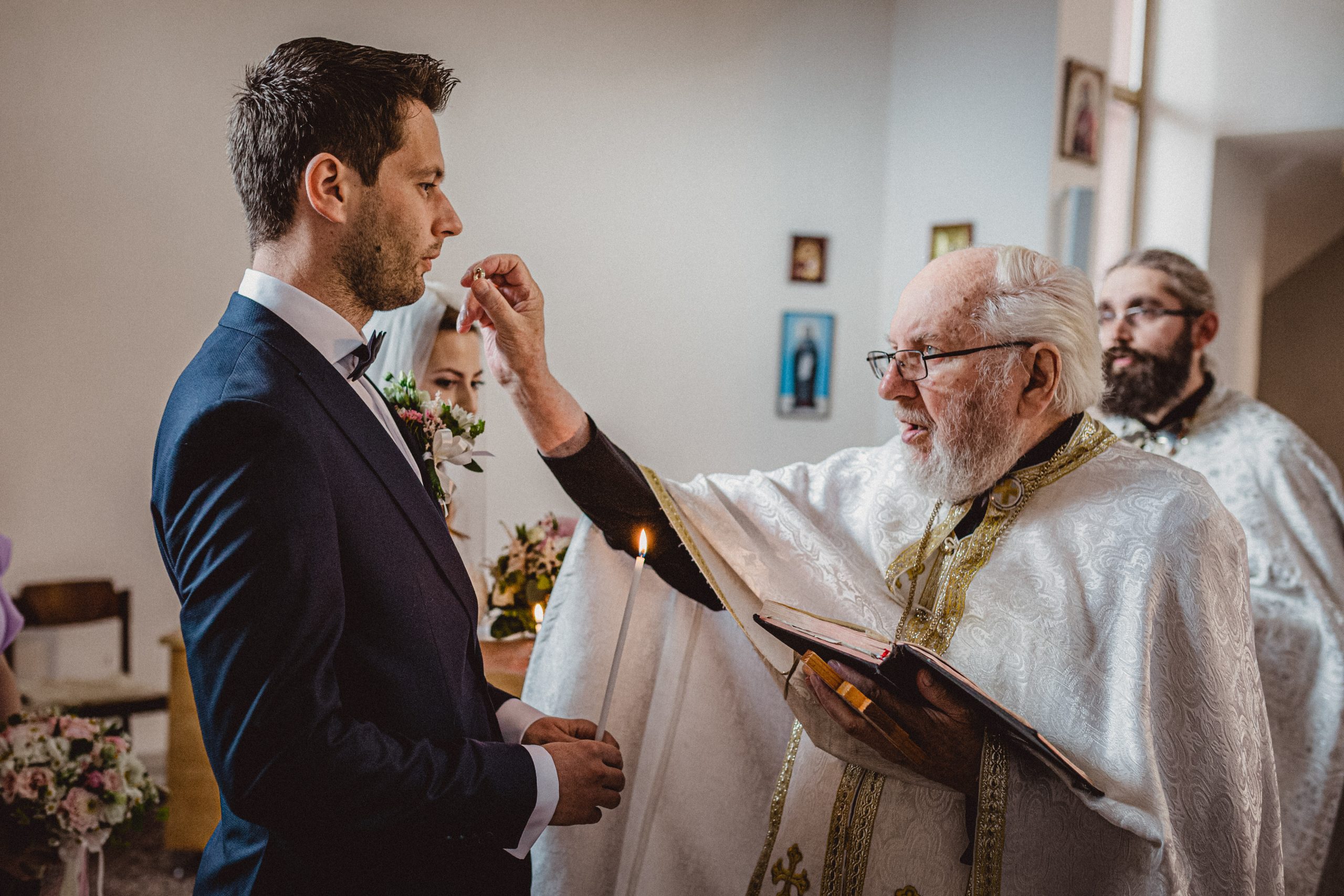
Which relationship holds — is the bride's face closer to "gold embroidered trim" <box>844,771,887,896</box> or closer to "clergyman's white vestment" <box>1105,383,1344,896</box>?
"gold embroidered trim" <box>844,771,887,896</box>

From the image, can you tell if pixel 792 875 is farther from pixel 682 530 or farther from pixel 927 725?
pixel 682 530

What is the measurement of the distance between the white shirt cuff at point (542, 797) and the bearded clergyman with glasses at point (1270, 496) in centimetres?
249

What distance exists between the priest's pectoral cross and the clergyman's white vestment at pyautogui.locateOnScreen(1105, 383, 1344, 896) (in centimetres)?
214

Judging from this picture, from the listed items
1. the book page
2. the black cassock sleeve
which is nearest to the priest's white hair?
the book page

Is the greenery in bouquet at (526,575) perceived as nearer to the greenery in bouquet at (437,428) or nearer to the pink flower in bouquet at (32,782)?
the greenery in bouquet at (437,428)

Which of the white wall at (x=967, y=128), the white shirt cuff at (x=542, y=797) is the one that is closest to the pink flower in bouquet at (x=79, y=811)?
the white shirt cuff at (x=542, y=797)

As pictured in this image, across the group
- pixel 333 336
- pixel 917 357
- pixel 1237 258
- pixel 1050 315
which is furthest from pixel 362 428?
pixel 1237 258

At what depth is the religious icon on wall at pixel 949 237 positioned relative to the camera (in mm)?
6324

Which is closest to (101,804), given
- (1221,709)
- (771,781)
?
(771,781)

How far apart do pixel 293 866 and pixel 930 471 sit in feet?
4.95

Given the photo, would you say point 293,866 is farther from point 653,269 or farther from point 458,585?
point 653,269

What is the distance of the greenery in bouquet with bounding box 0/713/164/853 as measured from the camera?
2.47 meters

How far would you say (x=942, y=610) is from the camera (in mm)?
2225

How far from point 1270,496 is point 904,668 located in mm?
2668
